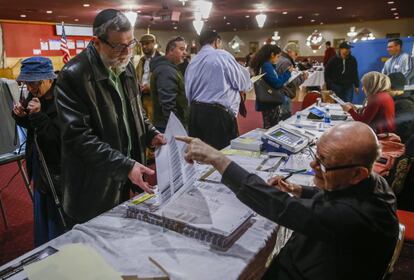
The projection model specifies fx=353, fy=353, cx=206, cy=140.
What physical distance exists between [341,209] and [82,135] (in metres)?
1.10

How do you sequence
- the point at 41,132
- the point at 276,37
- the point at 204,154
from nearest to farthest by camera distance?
the point at 204,154, the point at 41,132, the point at 276,37

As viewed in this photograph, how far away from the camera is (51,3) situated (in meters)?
9.78

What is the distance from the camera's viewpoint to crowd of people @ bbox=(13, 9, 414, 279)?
1062 millimetres

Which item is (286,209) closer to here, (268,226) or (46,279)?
(268,226)

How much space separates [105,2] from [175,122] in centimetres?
979

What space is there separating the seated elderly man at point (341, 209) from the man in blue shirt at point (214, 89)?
7.03 feet

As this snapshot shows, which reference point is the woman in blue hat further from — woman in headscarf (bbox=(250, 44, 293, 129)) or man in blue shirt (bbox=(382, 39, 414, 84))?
man in blue shirt (bbox=(382, 39, 414, 84))

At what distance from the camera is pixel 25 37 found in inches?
562

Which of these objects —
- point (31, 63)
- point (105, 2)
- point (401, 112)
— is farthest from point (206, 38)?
point (105, 2)

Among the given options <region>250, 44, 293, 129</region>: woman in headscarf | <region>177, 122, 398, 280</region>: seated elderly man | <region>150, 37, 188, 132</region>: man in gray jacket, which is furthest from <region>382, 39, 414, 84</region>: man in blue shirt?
<region>177, 122, 398, 280</region>: seated elderly man

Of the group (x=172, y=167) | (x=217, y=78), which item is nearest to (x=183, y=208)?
(x=172, y=167)

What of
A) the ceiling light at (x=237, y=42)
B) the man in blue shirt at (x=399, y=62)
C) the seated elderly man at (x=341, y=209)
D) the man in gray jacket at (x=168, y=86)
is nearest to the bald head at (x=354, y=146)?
the seated elderly man at (x=341, y=209)

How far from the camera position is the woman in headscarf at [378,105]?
3.12 meters

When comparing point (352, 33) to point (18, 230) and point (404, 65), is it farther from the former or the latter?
point (18, 230)
